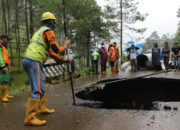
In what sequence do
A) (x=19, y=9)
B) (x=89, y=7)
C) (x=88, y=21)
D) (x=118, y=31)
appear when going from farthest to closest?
(x=19, y=9) → (x=118, y=31) → (x=89, y=7) → (x=88, y=21)

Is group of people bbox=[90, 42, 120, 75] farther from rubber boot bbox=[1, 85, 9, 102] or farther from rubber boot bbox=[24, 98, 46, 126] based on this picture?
rubber boot bbox=[24, 98, 46, 126]

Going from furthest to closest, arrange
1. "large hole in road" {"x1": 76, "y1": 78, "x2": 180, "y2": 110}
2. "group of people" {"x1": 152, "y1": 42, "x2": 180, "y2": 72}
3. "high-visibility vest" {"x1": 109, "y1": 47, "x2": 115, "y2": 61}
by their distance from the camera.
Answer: "group of people" {"x1": 152, "y1": 42, "x2": 180, "y2": 72} < "high-visibility vest" {"x1": 109, "y1": 47, "x2": 115, "y2": 61} < "large hole in road" {"x1": 76, "y1": 78, "x2": 180, "y2": 110}

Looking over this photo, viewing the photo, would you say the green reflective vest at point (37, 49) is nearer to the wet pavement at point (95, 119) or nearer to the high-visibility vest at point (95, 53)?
the wet pavement at point (95, 119)

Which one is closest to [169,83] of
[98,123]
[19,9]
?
[98,123]

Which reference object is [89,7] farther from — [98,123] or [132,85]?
[98,123]

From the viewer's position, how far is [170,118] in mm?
3199

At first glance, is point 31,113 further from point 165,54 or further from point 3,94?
point 165,54

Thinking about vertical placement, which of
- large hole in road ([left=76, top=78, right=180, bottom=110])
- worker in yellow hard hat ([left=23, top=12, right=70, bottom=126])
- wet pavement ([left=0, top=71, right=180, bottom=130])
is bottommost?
large hole in road ([left=76, top=78, right=180, bottom=110])

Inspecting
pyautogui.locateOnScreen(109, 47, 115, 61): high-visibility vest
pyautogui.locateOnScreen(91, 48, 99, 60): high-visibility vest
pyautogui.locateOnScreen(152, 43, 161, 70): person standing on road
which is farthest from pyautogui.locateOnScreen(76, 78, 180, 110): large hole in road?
pyautogui.locateOnScreen(152, 43, 161, 70): person standing on road

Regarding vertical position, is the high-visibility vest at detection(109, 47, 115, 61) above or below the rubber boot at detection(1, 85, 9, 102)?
above

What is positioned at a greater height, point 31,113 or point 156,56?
point 156,56

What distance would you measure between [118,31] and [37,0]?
26.5 ft

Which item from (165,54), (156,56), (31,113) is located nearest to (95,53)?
(156,56)

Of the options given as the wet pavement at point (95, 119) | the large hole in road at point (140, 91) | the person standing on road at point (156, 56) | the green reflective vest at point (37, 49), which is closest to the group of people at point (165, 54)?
the person standing on road at point (156, 56)
